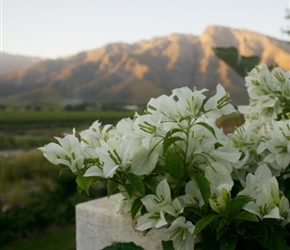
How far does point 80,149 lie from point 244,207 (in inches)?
10.7

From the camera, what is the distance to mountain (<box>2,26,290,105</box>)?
16.0 m

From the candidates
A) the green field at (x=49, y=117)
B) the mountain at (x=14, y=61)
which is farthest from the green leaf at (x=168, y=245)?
the mountain at (x=14, y=61)

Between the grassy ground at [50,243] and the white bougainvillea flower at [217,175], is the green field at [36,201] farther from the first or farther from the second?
the white bougainvillea flower at [217,175]

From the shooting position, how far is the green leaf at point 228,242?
0.57 metres

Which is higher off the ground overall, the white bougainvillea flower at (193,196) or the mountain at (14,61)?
the white bougainvillea flower at (193,196)

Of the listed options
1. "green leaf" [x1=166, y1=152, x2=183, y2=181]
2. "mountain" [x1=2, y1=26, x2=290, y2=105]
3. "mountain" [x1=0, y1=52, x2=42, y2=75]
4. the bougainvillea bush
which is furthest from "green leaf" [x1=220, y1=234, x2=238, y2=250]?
"mountain" [x1=0, y1=52, x2=42, y2=75]

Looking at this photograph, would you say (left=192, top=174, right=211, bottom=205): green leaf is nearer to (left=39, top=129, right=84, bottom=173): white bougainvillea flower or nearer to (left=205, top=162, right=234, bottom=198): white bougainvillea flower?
(left=205, top=162, right=234, bottom=198): white bougainvillea flower

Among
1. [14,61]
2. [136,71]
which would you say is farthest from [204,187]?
[14,61]

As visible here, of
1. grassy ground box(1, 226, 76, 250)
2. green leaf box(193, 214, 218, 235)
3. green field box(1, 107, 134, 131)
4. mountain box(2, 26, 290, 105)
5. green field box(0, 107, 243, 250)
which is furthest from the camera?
mountain box(2, 26, 290, 105)

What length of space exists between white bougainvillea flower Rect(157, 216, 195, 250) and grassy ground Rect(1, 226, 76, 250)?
8.25 ft

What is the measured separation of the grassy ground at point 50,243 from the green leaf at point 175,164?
101 inches

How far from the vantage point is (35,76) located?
18.3 metres

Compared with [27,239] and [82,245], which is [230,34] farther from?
[82,245]

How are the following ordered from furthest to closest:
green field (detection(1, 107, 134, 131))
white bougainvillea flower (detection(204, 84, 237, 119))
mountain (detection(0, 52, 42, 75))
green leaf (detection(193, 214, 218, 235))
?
mountain (detection(0, 52, 42, 75)) < green field (detection(1, 107, 134, 131)) < white bougainvillea flower (detection(204, 84, 237, 119)) < green leaf (detection(193, 214, 218, 235))
